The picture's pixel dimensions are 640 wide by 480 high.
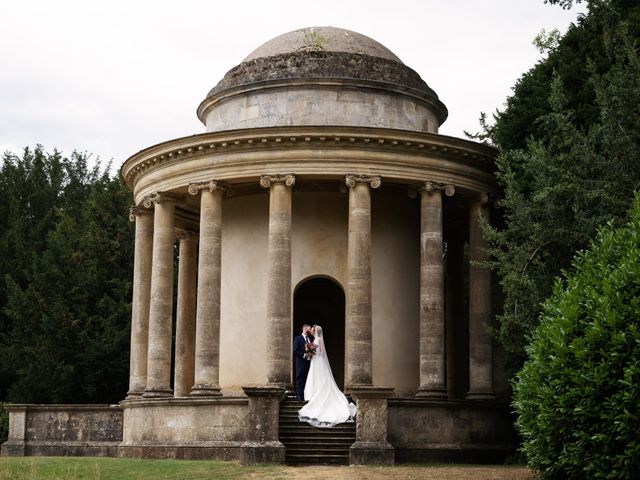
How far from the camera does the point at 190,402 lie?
1112 inches

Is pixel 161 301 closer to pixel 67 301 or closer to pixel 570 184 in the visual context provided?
pixel 570 184

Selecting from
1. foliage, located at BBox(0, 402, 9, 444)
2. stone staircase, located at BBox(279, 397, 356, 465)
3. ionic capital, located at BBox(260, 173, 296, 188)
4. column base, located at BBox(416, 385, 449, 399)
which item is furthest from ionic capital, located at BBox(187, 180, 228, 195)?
foliage, located at BBox(0, 402, 9, 444)

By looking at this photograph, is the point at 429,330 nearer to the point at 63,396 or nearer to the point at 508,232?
the point at 508,232

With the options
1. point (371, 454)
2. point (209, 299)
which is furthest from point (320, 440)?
point (209, 299)

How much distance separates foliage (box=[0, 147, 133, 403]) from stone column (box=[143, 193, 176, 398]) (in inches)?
647

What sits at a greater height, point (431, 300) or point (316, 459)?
point (431, 300)

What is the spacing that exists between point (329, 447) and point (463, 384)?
10928mm

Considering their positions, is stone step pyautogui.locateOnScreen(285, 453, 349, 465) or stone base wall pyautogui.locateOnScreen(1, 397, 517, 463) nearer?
stone step pyautogui.locateOnScreen(285, 453, 349, 465)

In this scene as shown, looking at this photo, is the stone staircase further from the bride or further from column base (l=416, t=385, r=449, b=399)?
column base (l=416, t=385, r=449, b=399)

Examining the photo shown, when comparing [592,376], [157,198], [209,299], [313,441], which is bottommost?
[313,441]

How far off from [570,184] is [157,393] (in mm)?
13647

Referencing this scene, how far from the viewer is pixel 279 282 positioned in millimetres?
28625

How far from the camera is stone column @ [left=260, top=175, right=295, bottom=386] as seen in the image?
28.4m

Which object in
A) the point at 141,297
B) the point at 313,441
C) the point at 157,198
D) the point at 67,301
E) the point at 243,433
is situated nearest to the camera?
the point at 313,441
